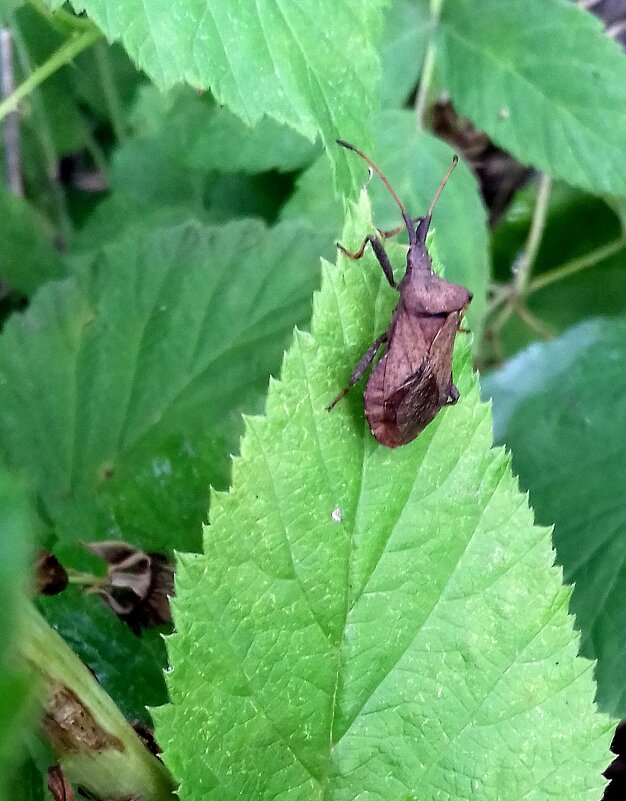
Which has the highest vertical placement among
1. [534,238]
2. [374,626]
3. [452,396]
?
[452,396]

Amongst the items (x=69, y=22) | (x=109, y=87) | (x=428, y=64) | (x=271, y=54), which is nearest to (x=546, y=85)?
(x=428, y=64)

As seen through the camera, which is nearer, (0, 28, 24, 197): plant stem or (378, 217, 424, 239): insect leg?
(378, 217, 424, 239): insect leg

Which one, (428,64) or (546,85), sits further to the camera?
(428,64)

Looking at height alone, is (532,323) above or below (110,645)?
below

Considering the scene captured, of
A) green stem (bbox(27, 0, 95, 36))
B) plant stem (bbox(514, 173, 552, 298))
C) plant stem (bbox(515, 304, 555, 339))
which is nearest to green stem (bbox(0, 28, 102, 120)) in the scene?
green stem (bbox(27, 0, 95, 36))

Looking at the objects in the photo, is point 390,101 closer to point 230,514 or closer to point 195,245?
point 195,245

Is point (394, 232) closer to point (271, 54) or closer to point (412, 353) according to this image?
point (412, 353)

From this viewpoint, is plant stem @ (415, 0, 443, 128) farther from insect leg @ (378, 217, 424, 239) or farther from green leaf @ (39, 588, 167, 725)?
green leaf @ (39, 588, 167, 725)
